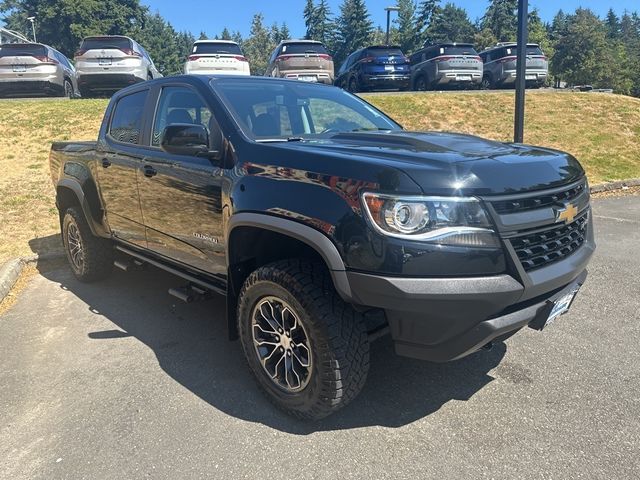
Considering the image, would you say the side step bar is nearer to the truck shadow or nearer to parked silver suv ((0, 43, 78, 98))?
the truck shadow

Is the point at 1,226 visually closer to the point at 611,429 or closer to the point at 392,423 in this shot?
the point at 392,423

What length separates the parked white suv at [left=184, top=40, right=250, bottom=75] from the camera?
47.0ft

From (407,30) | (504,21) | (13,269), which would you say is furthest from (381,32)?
(13,269)

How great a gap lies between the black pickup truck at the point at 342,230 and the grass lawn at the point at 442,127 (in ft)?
16.0

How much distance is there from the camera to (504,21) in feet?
241

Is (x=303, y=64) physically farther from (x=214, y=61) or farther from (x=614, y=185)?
(x=614, y=185)

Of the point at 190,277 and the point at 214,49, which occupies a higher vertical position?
the point at 214,49

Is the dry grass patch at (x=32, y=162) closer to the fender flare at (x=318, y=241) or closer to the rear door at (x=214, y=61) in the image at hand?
the rear door at (x=214, y=61)

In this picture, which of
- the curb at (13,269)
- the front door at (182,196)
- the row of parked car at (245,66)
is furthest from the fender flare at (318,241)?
the row of parked car at (245,66)

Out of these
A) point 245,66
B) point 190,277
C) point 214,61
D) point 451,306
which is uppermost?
point 214,61

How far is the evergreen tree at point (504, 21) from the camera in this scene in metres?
70.8

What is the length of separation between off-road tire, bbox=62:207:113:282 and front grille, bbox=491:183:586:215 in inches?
159

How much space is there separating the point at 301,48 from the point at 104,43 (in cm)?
569

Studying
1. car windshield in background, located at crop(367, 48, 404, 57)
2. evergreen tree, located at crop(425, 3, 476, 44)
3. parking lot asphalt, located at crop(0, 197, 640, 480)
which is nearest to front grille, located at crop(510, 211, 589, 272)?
parking lot asphalt, located at crop(0, 197, 640, 480)
